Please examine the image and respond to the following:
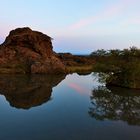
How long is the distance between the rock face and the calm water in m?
29.5

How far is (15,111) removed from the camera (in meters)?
29.0

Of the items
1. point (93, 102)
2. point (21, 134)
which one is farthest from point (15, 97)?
point (21, 134)

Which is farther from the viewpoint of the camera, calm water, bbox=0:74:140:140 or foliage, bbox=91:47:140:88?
foliage, bbox=91:47:140:88

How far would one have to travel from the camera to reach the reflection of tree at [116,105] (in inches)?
1077

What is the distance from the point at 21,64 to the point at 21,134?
2217 inches

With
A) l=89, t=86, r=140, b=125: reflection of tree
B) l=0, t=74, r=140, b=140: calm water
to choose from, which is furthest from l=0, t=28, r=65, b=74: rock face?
l=89, t=86, r=140, b=125: reflection of tree

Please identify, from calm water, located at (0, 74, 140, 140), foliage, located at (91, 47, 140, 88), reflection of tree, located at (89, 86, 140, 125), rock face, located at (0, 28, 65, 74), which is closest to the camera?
calm water, located at (0, 74, 140, 140)

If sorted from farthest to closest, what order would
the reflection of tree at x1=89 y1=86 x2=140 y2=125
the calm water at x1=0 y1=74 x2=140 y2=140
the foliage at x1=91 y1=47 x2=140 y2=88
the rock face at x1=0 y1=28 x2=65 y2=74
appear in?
the rock face at x1=0 y1=28 x2=65 y2=74 → the foliage at x1=91 y1=47 x2=140 y2=88 → the reflection of tree at x1=89 y1=86 x2=140 y2=125 → the calm water at x1=0 y1=74 x2=140 y2=140

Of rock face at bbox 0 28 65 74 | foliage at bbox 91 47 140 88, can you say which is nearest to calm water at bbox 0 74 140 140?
foliage at bbox 91 47 140 88

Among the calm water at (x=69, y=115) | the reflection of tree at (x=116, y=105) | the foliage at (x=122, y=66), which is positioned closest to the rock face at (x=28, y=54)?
the foliage at (x=122, y=66)

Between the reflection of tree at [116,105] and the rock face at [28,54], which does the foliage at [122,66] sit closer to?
the reflection of tree at [116,105]

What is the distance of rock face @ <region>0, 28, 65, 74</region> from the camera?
72.9m

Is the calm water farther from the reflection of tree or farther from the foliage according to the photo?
the foliage

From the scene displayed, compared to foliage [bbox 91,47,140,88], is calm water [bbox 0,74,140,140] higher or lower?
lower
